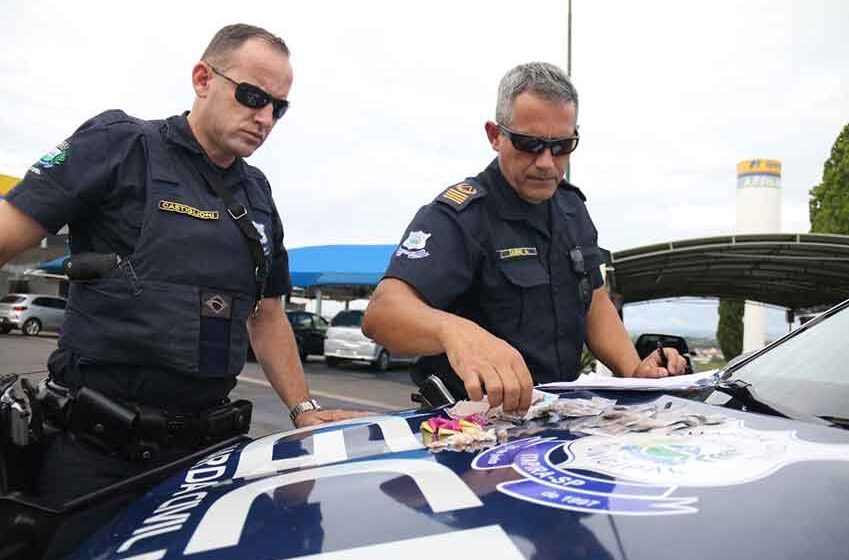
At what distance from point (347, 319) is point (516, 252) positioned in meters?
14.8

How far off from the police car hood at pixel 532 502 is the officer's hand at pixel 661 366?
0.67m

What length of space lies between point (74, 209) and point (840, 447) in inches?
63.3

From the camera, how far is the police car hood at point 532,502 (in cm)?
72

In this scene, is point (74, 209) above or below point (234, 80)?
below

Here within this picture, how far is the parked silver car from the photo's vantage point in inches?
791

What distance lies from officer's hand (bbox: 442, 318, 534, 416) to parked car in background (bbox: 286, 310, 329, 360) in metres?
16.6

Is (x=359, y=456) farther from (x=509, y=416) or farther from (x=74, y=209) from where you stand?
(x=74, y=209)

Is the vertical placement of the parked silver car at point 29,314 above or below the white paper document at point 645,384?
below

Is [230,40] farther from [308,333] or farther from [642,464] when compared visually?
[308,333]

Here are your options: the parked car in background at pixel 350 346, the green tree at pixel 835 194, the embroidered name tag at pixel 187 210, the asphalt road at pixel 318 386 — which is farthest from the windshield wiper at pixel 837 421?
the green tree at pixel 835 194

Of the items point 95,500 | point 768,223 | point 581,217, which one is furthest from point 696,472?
point 768,223

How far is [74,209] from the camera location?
1612 mm

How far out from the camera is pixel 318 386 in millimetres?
11750

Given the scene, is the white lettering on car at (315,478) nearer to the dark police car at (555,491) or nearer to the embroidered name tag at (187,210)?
the dark police car at (555,491)
